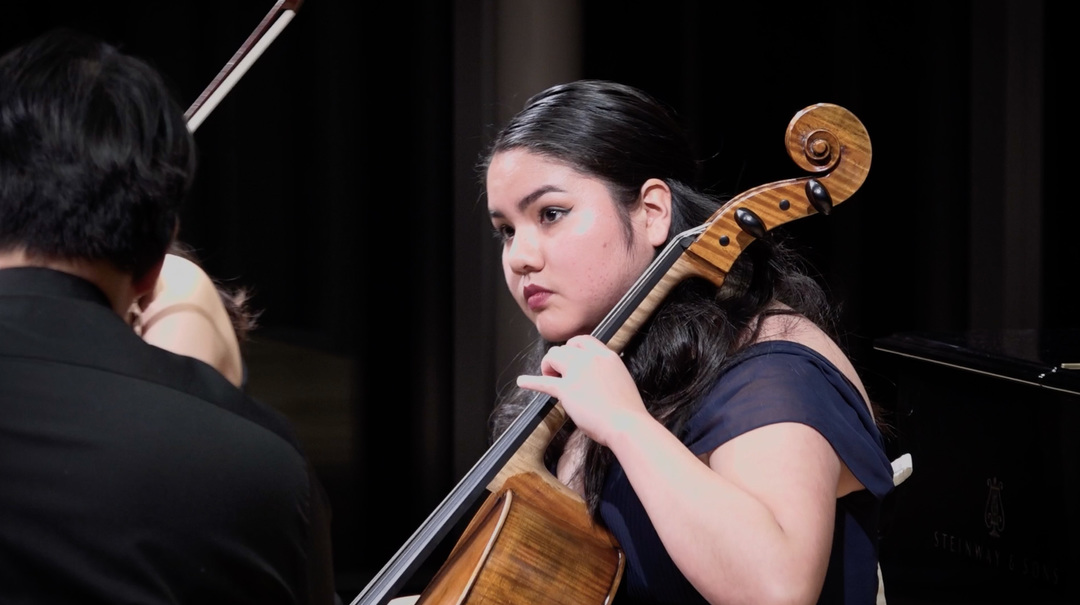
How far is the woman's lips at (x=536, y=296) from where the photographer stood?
4.21ft

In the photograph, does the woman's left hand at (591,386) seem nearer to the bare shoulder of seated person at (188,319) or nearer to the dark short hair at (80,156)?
the bare shoulder of seated person at (188,319)

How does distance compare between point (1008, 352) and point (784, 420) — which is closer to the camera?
point (784, 420)

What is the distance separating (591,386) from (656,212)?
0.27 meters

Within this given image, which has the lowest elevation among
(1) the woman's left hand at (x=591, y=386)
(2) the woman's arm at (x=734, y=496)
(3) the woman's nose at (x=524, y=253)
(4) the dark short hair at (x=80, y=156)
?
(2) the woman's arm at (x=734, y=496)

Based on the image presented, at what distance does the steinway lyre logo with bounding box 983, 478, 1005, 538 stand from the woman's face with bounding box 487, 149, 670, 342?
29.2 inches

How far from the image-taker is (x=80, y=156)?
0.70 m

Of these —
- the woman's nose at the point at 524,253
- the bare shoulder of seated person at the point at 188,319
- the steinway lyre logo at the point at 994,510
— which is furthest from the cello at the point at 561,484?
the steinway lyre logo at the point at 994,510

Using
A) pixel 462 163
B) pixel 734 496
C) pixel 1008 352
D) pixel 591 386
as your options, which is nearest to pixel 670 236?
pixel 591 386

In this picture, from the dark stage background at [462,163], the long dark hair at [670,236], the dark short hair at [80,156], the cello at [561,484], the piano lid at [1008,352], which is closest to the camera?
the dark short hair at [80,156]

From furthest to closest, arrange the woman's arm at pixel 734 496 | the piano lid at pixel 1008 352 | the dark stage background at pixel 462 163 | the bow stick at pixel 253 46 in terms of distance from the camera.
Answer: the dark stage background at pixel 462 163, the piano lid at pixel 1008 352, the bow stick at pixel 253 46, the woman's arm at pixel 734 496

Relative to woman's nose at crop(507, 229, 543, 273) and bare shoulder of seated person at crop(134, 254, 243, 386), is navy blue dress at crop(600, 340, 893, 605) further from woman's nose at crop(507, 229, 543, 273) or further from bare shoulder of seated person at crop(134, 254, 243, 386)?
bare shoulder of seated person at crop(134, 254, 243, 386)

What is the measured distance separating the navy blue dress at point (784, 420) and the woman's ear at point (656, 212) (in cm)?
18

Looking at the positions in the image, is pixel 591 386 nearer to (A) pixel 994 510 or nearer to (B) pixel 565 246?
(B) pixel 565 246

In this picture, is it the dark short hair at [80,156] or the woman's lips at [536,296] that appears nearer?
the dark short hair at [80,156]
